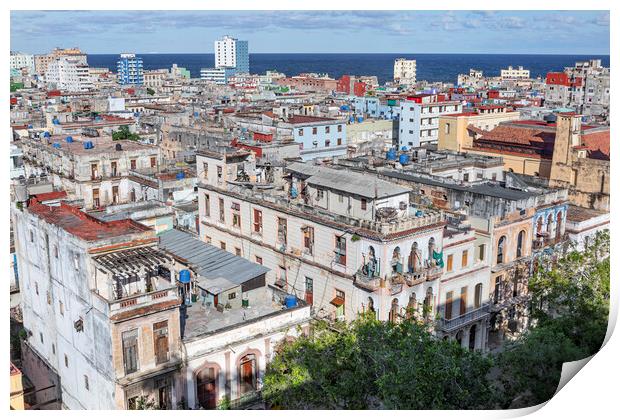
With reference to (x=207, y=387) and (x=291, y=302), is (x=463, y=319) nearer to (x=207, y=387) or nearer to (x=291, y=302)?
(x=291, y=302)

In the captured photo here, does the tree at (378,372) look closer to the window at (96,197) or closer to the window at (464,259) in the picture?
the window at (464,259)

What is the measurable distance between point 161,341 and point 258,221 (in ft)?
50.5

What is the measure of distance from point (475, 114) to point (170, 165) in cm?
4207

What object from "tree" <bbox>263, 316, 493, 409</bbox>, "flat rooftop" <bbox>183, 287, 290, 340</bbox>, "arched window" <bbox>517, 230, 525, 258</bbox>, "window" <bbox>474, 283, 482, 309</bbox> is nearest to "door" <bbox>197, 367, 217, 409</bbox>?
"flat rooftop" <bbox>183, 287, 290, 340</bbox>

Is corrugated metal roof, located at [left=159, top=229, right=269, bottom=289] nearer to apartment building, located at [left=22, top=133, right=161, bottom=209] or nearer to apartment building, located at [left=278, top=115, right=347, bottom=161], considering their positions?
apartment building, located at [left=22, top=133, right=161, bottom=209]

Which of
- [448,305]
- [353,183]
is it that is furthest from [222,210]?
[448,305]

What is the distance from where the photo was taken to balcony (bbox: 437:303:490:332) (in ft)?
137

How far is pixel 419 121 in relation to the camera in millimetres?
93938

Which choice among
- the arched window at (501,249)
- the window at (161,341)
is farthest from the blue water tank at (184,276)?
the arched window at (501,249)

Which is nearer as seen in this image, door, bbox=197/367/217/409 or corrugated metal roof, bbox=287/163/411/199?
door, bbox=197/367/217/409

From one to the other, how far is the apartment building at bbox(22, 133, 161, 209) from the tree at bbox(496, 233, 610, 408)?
125 ft

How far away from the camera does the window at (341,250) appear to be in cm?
3897

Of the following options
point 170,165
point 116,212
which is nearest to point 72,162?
point 170,165

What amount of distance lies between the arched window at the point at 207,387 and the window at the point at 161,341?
218 centimetres
